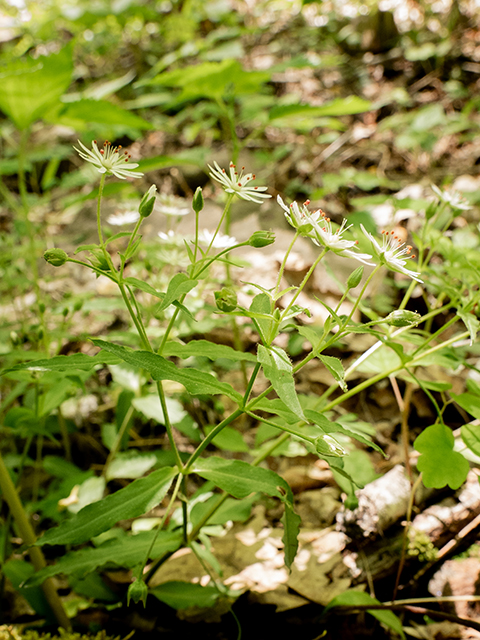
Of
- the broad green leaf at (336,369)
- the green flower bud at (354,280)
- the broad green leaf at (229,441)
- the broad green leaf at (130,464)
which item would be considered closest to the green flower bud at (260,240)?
the green flower bud at (354,280)

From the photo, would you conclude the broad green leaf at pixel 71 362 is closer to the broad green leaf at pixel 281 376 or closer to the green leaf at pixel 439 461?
the broad green leaf at pixel 281 376

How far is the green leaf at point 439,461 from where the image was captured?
0.99 metres

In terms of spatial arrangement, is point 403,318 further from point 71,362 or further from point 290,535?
point 71,362

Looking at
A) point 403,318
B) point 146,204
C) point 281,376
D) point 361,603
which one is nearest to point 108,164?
point 146,204

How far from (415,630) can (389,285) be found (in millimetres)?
1694

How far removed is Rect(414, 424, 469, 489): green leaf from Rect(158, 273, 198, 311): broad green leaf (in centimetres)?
69

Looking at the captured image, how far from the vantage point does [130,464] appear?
1.44 meters

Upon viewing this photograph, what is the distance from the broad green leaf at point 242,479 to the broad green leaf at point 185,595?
15.7 inches

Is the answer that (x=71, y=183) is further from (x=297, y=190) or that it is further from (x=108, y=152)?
(x=108, y=152)

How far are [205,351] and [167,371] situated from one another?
115 millimetres

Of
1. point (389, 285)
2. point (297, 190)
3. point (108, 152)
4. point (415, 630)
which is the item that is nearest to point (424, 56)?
point (297, 190)

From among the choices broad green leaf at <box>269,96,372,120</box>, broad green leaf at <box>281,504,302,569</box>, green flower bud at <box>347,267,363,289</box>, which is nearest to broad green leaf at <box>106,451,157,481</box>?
broad green leaf at <box>281,504,302,569</box>

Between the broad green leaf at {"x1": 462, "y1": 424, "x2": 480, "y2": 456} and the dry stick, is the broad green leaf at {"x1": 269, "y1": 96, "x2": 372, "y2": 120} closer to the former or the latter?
the broad green leaf at {"x1": 462, "y1": 424, "x2": 480, "y2": 456}

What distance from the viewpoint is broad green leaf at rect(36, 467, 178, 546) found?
890 mm
